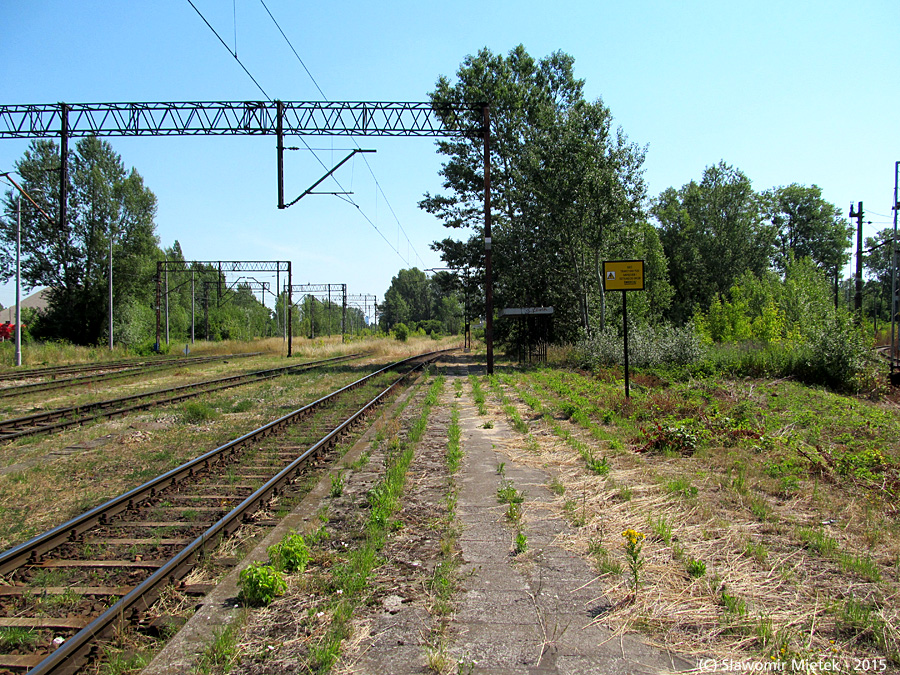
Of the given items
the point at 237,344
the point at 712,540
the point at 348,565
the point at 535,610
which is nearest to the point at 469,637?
the point at 535,610

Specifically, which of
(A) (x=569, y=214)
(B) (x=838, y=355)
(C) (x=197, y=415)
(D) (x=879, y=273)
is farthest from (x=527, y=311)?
(D) (x=879, y=273)

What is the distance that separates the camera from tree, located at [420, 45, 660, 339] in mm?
24547

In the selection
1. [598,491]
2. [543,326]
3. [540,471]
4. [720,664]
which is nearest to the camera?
[720,664]

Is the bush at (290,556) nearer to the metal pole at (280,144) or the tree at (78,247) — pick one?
the metal pole at (280,144)

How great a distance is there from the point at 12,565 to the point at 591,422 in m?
8.73

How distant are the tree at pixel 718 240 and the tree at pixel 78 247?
5127cm

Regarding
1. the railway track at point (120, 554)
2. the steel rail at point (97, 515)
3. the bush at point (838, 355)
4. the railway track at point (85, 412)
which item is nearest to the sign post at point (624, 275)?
the railway track at point (120, 554)

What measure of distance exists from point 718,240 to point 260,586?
55.6 metres

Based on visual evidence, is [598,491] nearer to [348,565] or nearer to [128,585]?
[348,565]

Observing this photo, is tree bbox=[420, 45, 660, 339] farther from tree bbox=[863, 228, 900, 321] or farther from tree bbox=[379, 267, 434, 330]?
tree bbox=[379, 267, 434, 330]

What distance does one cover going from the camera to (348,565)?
450 centimetres

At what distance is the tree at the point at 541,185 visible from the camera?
2455 cm

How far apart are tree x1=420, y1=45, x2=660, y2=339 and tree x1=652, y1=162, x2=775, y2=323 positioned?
24867 mm

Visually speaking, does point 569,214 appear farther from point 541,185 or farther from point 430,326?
point 430,326
